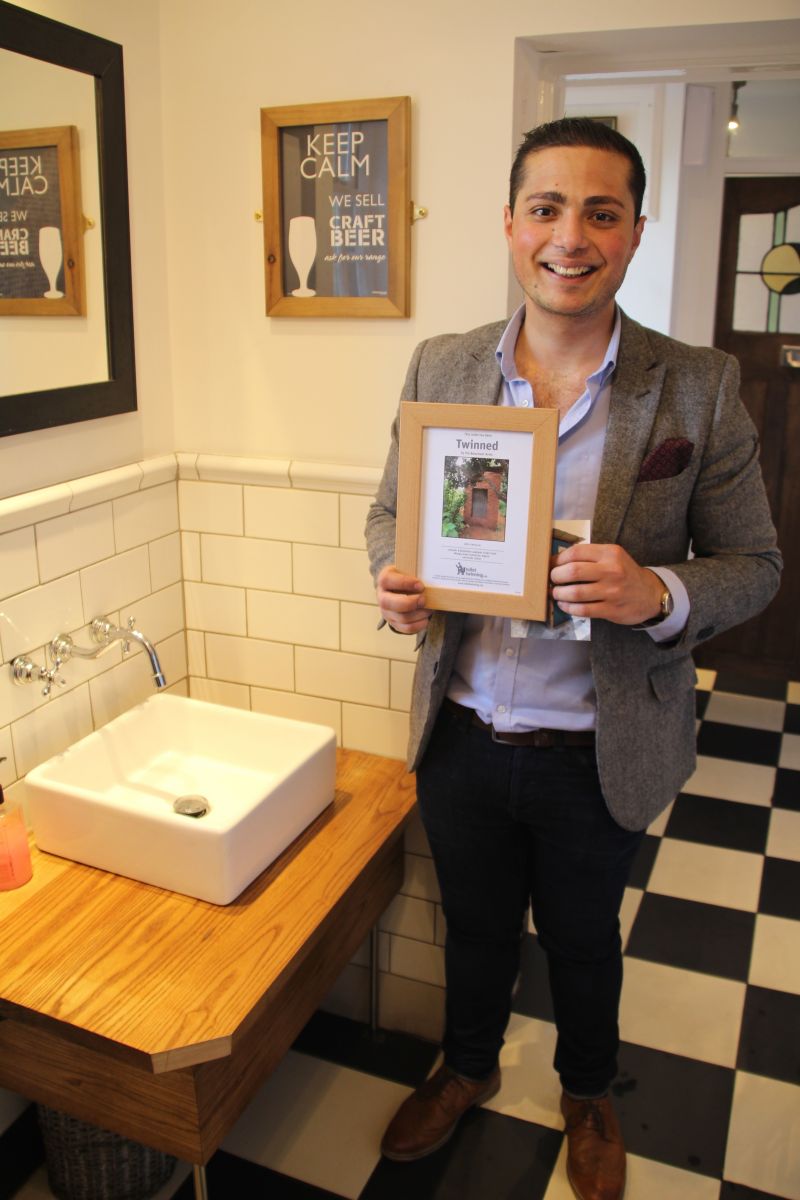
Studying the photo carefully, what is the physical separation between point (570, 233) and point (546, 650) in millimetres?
607

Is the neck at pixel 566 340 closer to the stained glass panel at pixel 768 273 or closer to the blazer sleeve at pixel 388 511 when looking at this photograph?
the blazer sleeve at pixel 388 511

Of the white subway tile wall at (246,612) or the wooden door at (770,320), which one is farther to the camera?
the wooden door at (770,320)

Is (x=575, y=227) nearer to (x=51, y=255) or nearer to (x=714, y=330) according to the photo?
(x=51, y=255)

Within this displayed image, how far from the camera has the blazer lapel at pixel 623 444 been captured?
1.53 meters

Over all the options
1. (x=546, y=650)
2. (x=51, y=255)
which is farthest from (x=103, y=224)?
(x=546, y=650)

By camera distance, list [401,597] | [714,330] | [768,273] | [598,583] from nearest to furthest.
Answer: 1. [598,583]
2. [401,597]
3. [768,273]
4. [714,330]

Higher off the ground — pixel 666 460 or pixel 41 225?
pixel 41 225

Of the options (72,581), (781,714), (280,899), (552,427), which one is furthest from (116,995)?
(781,714)

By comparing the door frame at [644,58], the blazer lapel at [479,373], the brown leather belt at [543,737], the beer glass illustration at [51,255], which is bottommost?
the brown leather belt at [543,737]

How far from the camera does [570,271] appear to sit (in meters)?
1.48

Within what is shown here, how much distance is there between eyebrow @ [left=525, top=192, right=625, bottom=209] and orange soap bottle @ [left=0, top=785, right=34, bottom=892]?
1205 mm

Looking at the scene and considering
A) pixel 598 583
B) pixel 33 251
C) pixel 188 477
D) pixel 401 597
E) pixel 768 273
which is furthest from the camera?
pixel 768 273

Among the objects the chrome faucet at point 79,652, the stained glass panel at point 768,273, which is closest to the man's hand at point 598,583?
the chrome faucet at point 79,652

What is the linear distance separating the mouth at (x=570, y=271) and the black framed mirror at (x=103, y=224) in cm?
85
